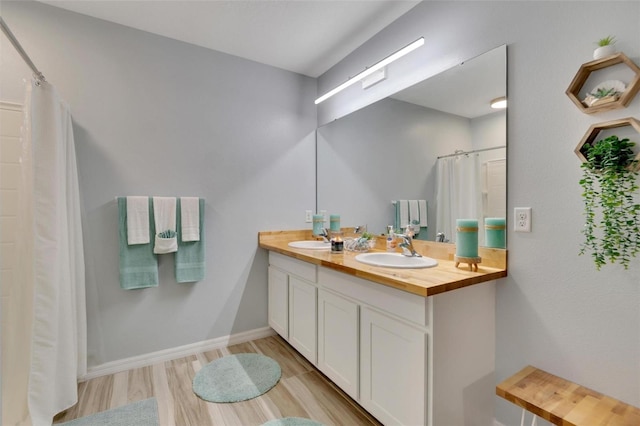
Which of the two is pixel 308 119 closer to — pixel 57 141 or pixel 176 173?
pixel 176 173

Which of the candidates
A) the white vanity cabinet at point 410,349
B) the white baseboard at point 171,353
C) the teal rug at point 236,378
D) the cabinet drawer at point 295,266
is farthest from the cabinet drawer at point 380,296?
the white baseboard at point 171,353

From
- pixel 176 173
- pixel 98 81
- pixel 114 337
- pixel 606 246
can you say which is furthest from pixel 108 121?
pixel 606 246

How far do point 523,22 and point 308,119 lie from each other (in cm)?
189

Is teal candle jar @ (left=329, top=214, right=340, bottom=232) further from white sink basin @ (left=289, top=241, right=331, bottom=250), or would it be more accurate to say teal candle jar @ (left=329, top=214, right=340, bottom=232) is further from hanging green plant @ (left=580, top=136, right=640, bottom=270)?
hanging green plant @ (left=580, top=136, right=640, bottom=270)

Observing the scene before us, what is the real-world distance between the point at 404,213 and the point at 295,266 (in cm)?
89

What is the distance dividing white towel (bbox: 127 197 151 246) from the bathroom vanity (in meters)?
1.25

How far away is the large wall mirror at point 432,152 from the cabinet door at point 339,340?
0.71 metres

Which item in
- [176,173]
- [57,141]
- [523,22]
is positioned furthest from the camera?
[176,173]

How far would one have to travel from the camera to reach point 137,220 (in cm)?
213

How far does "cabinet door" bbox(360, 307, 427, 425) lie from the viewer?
127 centimetres

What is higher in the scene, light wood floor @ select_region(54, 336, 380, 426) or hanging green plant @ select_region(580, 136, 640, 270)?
hanging green plant @ select_region(580, 136, 640, 270)

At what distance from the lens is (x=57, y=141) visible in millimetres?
1594

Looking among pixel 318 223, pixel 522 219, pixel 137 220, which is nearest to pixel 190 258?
pixel 137 220

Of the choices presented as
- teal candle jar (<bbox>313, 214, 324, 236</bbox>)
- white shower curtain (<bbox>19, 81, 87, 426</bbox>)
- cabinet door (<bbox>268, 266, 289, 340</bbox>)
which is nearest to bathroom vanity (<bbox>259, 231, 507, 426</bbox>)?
cabinet door (<bbox>268, 266, 289, 340</bbox>)
